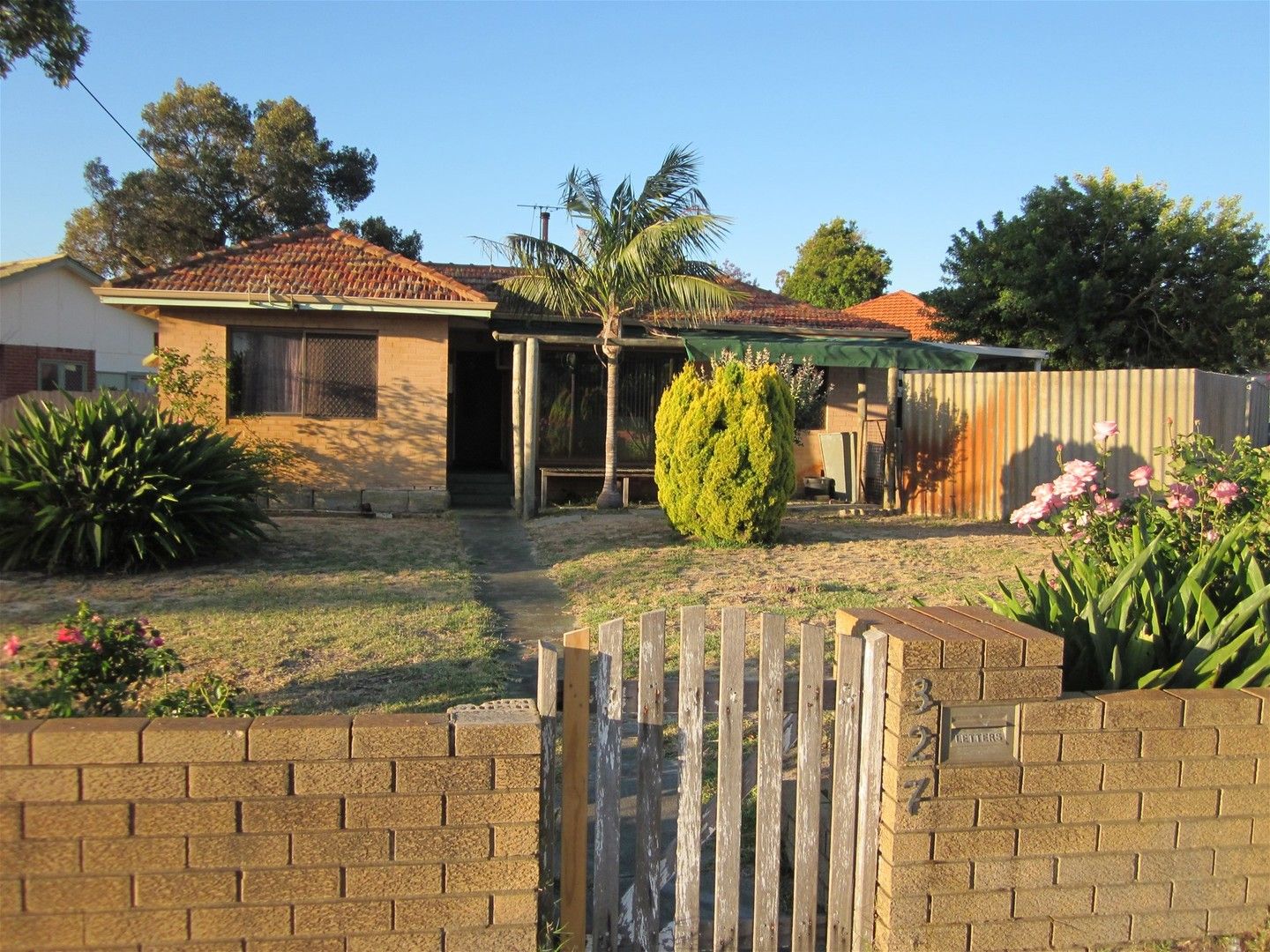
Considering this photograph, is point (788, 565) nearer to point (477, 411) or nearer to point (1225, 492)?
point (1225, 492)

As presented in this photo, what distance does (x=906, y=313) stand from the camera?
29906mm

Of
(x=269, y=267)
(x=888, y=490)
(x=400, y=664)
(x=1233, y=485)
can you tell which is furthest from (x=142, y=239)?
(x=1233, y=485)

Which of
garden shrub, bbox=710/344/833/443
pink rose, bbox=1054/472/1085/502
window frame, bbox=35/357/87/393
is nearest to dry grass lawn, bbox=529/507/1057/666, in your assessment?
garden shrub, bbox=710/344/833/443

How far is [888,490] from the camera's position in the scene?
15.2 meters

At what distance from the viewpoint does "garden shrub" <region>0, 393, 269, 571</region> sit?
9.58 m

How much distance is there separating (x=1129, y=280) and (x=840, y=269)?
56.4 ft

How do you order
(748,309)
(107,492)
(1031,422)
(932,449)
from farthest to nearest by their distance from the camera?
(748,309) → (932,449) → (1031,422) → (107,492)

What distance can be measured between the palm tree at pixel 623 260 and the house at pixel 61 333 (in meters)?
18.4

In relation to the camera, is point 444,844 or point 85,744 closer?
point 85,744

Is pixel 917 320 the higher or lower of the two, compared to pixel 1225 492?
higher

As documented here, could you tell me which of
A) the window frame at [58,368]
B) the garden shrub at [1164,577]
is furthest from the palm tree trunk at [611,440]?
the window frame at [58,368]

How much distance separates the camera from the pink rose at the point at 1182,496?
491cm

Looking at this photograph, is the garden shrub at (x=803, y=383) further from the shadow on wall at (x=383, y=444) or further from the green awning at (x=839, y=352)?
the shadow on wall at (x=383, y=444)

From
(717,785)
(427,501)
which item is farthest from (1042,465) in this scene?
(717,785)
